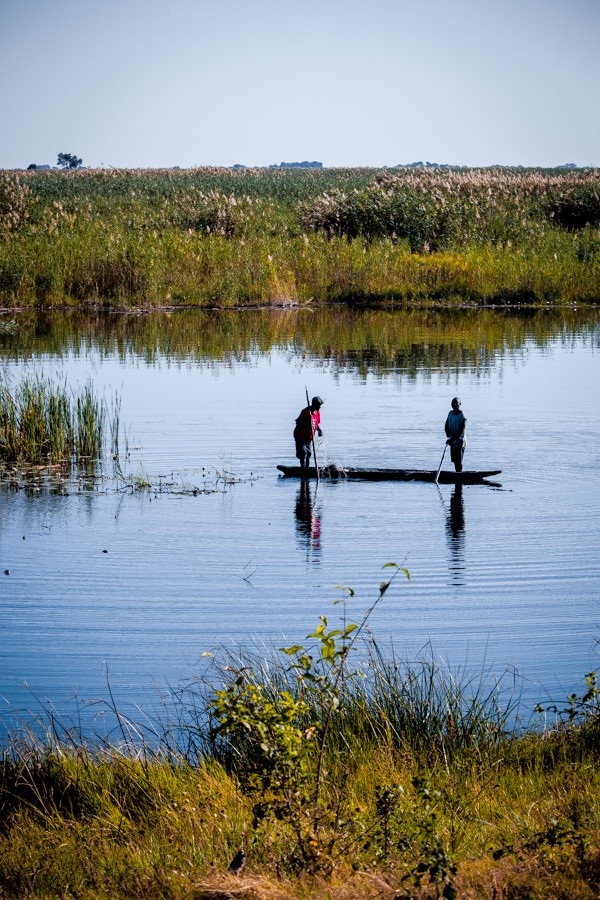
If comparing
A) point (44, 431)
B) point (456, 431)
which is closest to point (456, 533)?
point (456, 431)

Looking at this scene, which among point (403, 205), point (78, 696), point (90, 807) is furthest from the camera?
point (403, 205)

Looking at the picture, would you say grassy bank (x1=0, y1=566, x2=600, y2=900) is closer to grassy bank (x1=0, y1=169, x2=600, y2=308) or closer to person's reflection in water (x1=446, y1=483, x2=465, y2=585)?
person's reflection in water (x1=446, y1=483, x2=465, y2=585)

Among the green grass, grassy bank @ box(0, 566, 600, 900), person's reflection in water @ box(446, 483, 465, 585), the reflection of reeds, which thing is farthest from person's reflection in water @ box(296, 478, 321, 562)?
grassy bank @ box(0, 566, 600, 900)

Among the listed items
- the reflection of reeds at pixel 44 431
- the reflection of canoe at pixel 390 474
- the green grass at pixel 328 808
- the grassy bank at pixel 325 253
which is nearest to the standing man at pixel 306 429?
the reflection of canoe at pixel 390 474

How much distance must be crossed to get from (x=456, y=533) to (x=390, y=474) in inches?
118

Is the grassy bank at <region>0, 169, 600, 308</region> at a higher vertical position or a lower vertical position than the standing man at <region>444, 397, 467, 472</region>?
higher

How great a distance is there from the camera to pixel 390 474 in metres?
Result: 18.3

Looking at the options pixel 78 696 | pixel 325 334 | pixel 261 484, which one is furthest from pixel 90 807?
pixel 325 334

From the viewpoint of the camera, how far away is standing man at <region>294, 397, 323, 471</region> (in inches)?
700

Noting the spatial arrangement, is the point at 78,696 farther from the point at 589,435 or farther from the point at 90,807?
the point at 589,435

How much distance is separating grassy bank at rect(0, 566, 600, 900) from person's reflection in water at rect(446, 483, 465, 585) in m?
5.24

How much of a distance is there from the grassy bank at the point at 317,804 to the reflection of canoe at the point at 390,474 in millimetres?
9562

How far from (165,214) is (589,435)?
4094 cm

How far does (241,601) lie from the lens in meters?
12.5
